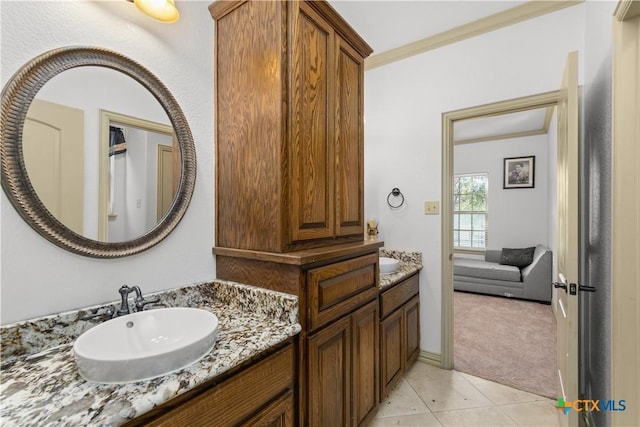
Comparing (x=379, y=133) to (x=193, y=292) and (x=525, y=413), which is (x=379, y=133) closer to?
(x=193, y=292)

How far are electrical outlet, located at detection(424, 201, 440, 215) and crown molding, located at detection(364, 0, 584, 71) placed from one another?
131cm

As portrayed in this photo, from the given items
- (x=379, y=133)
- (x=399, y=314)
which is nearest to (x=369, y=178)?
(x=379, y=133)

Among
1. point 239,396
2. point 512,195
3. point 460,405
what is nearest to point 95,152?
point 239,396

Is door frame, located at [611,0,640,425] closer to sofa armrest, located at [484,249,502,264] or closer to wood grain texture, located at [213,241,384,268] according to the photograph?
wood grain texture, located at [213,241,384,268]

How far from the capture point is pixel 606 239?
4.26 feet

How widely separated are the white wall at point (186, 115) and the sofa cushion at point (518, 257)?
4.75 meters

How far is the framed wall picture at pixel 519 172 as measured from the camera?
502 cm

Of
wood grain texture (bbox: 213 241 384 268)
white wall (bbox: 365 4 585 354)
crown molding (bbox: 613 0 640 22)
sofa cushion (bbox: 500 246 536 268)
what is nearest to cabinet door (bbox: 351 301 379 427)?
wood grain texture (bbox: 213 241 384 268)

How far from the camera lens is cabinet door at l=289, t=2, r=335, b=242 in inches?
48.9

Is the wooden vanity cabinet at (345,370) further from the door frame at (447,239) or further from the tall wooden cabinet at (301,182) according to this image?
the door frame at (447,239)

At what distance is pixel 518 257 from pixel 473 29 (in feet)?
12.0

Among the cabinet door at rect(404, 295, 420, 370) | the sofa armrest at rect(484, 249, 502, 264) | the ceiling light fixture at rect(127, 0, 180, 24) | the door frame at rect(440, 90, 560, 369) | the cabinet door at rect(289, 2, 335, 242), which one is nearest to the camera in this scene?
the ceiling light fixture at rect(127, 0, 180, 24)

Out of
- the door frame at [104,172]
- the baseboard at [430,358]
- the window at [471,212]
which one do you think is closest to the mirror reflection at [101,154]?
the door frame at [104,172]

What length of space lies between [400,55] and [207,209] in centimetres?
220
